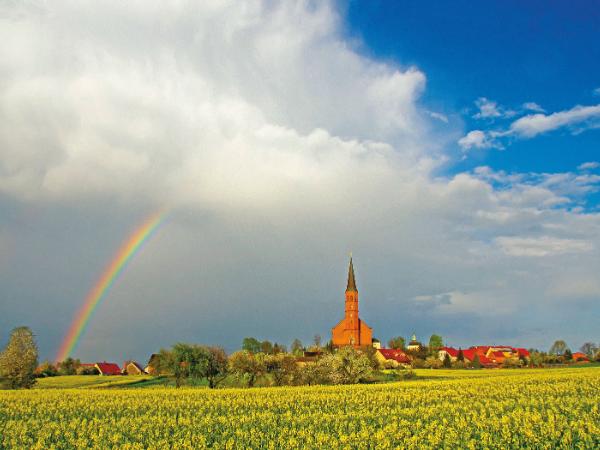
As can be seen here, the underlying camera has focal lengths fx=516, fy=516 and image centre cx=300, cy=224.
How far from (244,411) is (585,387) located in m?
32.9

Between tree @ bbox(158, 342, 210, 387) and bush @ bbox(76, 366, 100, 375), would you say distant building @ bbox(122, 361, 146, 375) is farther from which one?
tree @ bbox(158, 342, 210, 387)

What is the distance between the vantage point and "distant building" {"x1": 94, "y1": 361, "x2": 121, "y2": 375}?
131500 millimetres

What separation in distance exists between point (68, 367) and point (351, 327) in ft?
323

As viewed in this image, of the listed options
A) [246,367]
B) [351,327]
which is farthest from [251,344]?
[246,367]

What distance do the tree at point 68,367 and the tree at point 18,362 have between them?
53985 millimetres

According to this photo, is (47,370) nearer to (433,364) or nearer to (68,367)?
(68,367)

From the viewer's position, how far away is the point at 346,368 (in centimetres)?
7806

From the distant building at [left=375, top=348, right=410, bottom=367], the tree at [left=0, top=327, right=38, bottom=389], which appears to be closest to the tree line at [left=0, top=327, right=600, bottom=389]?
the tree at [left=0, top=327, right=38, bottom=389]

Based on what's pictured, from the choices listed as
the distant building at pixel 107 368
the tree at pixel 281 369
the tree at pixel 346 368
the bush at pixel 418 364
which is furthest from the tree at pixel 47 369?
the bush at pixel 418 364

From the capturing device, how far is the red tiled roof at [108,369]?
131712mm

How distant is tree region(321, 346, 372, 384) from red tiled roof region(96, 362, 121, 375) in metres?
76.3

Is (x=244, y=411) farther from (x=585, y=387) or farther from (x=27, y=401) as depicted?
(x=585, y=387)

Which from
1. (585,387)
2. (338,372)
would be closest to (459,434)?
(585,387)

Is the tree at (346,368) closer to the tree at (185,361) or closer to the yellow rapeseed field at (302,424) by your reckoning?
the tree at (185,361)
